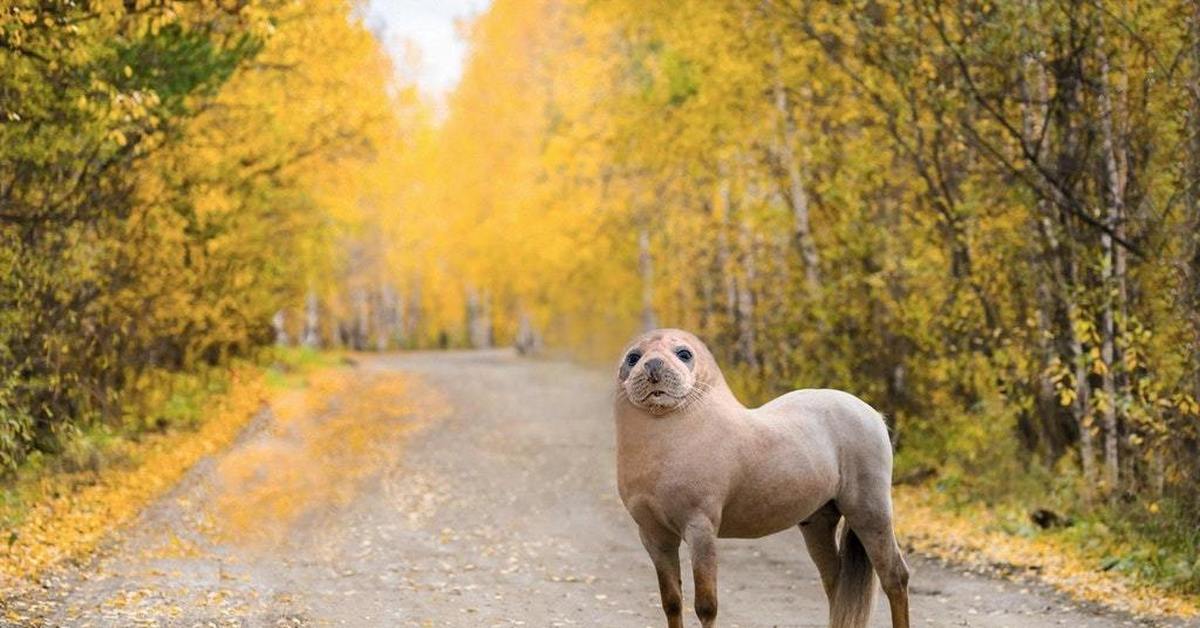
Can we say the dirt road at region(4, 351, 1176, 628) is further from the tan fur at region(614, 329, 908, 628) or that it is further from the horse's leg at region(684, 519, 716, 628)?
the horse's leg at region(684, 519, 716, 628)

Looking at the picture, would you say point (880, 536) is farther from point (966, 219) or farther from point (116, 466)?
point (116, 466)

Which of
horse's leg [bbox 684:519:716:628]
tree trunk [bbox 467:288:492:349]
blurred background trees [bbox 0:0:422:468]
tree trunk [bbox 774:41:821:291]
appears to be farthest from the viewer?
tree trunk [bbox 467:288:492:349]

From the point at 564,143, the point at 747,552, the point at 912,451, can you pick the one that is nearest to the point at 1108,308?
the point at 747,552

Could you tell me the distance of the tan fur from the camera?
6.39 metres

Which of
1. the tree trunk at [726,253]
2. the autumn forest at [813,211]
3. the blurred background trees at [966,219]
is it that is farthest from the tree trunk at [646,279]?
the tree trunk at [726,253]

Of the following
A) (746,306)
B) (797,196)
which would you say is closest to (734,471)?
(797,196)

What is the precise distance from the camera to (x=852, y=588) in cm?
709

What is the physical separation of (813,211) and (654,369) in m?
12.6

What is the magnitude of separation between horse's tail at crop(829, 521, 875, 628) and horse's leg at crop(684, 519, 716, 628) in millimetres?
1029

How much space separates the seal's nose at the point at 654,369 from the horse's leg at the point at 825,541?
145cm

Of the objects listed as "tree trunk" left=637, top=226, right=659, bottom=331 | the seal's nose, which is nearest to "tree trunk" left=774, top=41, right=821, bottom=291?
the seal's nose

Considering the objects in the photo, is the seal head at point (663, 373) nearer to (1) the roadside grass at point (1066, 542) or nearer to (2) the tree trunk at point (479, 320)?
(1) the roadside grass at point (1066, 542)

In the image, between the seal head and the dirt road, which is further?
the dirt road

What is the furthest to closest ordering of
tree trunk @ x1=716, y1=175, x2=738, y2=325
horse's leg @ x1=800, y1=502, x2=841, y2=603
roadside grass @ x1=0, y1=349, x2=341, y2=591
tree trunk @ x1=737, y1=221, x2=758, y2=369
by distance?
tree trunk @ x1=716, y1=175, x2=738, y2=325, tree trunk @ x1=737, y1=221, x2=758, y2=369, roadside grass @ x1=0, y1=349, x2=341, y2=591, horse's leg @ x1=800, y1=502, x2=841, y2=603
